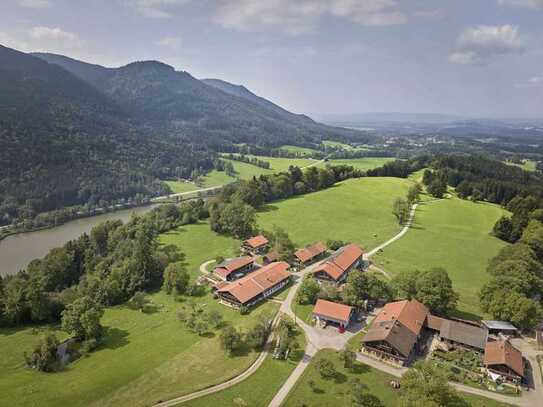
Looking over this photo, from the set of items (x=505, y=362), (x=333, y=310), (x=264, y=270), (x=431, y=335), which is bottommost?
(x=431, y=335)

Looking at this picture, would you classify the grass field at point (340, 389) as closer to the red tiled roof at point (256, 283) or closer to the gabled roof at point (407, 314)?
the gabled roof at point (407, 314)

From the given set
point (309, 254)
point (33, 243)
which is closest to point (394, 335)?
point (309, 254)

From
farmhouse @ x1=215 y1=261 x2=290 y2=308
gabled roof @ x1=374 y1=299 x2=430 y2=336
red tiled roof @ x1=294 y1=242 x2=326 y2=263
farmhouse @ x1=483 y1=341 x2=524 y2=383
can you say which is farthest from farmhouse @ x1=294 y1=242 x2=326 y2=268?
farmhouse @ x1=483 y1=341 x2=524 y2=383

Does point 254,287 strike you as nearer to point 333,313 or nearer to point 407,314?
point 333,313

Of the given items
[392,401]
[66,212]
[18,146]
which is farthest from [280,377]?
[18,146]

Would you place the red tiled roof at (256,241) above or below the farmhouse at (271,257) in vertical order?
above

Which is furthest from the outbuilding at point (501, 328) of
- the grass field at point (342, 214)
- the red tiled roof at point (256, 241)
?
the red tiled roof at point (256, 241)
